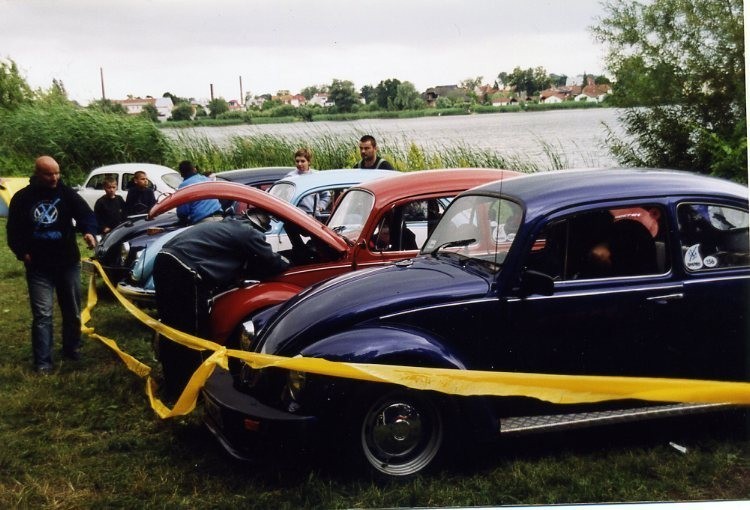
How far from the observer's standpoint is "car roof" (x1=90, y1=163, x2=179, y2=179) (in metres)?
5.49

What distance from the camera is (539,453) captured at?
12.5 ft

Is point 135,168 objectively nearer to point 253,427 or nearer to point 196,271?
point 196,271

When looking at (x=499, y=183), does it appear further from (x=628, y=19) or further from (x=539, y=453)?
(x=539, y=453)

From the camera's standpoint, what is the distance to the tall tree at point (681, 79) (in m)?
4.12

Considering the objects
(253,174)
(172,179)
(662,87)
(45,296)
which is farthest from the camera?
(253,174)

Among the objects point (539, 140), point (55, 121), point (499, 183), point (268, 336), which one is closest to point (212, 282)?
point (268, 336)

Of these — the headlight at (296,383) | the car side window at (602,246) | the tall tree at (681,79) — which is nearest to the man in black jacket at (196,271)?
the headlight at (296,383)

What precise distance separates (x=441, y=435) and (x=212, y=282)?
6.37 ft

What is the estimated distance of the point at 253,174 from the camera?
6.24 metres

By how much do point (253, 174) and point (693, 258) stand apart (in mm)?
3644

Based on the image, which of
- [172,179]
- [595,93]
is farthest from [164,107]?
[595,93]

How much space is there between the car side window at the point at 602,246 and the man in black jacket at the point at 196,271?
1927 millimetres

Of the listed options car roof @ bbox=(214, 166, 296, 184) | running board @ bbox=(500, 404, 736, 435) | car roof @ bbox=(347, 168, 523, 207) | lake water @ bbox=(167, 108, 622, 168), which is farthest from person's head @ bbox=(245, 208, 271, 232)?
running board @ bbox=(500, 404, 736, 435)

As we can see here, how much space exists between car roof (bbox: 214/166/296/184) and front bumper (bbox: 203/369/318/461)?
255 centimetres
